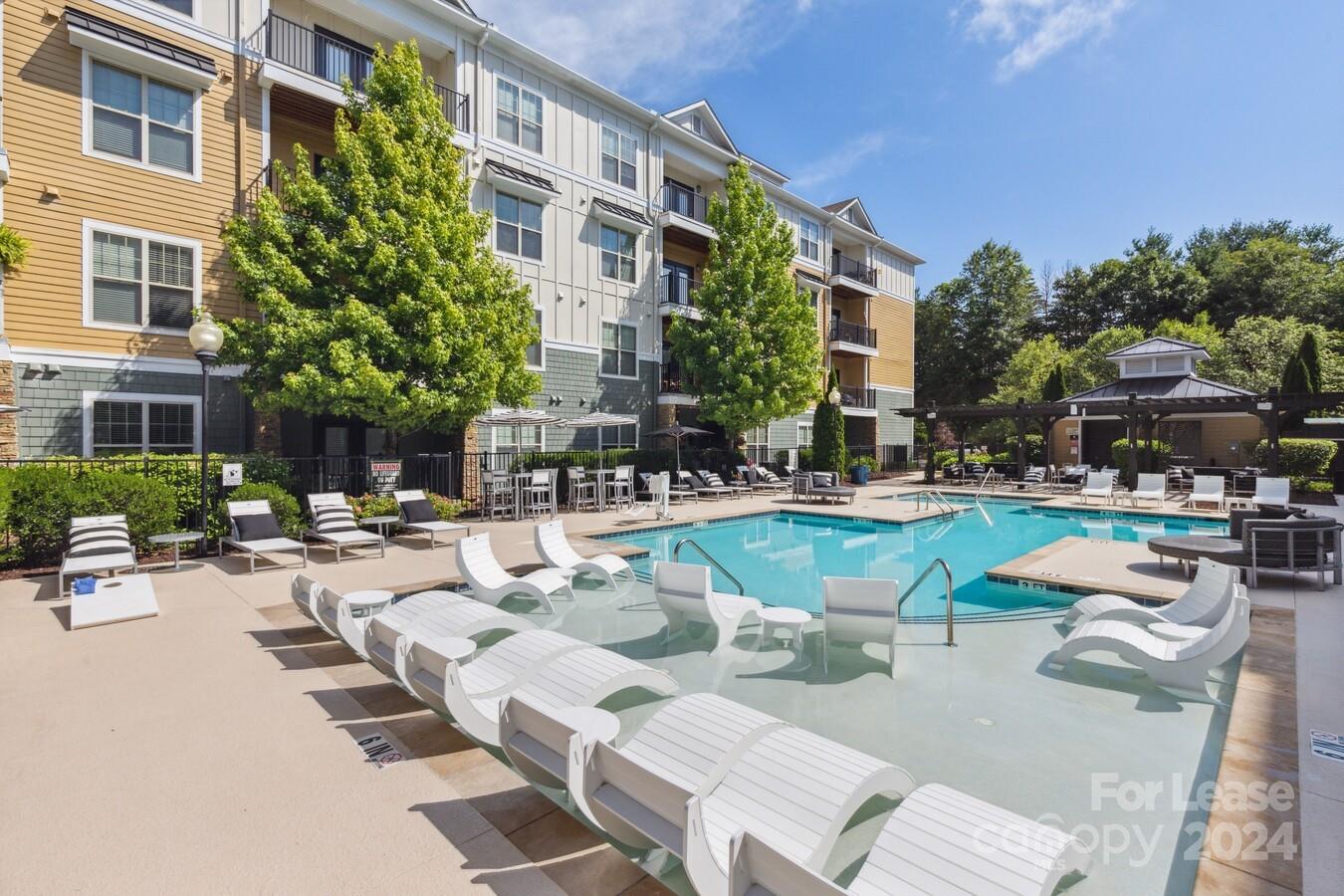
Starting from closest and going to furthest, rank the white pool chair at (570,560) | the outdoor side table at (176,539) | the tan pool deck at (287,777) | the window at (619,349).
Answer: the tan pool deck at (287,777)
the white pool chair at (570,560)
the outdoor side table at (176,539)
the window at (619,349)

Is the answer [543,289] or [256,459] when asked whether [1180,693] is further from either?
[543,289]

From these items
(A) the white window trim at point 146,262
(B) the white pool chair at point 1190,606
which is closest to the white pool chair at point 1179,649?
(B) the white pool chair at point 1190,606

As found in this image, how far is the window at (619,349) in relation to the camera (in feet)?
66.5

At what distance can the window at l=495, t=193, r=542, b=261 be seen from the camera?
57.3 ft

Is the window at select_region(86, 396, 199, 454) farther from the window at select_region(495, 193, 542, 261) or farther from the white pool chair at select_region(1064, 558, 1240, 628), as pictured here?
the white pool chair at select_region(1064, 558, 1240, 628)

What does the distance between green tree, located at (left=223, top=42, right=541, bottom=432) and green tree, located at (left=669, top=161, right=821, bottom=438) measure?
28.8 ft

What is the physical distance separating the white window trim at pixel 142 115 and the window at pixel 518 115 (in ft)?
22.8

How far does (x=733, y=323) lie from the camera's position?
812 inches

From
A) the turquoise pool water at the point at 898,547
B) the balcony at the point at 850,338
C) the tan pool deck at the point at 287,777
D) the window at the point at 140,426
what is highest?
the balcony at the point at 850,338

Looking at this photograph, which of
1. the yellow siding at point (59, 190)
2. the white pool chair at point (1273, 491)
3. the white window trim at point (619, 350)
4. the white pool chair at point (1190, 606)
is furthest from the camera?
the white window trim at point (619, 350)

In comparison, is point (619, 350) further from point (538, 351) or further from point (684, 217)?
point (684, 217)

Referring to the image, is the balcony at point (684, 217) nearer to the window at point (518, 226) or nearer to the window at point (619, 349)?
the window at point (619, 349)

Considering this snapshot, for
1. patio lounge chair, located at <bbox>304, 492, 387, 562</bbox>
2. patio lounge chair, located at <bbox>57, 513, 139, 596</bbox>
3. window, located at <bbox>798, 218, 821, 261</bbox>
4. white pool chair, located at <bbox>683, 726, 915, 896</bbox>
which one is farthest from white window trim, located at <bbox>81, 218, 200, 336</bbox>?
window, located at <bbox>798, 218, 821, 261</bbox>

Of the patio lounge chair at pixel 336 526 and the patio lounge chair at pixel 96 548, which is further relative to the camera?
the patio lounge chair at pixel 336 526
